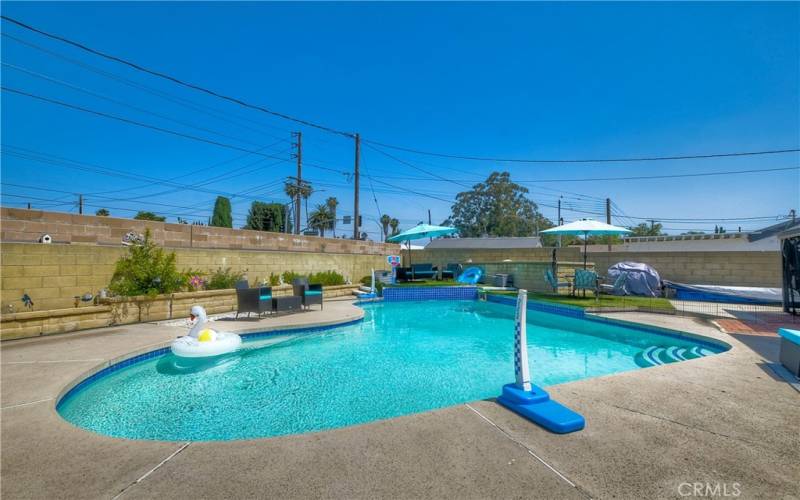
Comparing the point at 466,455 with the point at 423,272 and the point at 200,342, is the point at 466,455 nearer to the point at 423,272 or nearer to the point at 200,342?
the point at 200,342

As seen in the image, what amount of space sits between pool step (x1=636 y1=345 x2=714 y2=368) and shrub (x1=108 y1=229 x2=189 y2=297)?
10072 mm

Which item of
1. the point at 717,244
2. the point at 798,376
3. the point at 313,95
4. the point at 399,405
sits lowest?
the point at 399,405

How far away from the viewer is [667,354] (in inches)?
250

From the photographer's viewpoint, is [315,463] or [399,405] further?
[399,405]

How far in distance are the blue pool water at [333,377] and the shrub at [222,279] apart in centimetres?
A: 248

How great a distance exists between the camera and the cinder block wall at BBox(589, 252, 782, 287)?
1198cm

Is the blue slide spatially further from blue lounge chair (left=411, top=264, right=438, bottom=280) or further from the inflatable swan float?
the inflatable swan float

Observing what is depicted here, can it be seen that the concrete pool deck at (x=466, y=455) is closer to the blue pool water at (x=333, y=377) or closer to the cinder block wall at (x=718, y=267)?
the blue pool water at (x=333, y=377)

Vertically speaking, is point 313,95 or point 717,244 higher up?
point 313,95

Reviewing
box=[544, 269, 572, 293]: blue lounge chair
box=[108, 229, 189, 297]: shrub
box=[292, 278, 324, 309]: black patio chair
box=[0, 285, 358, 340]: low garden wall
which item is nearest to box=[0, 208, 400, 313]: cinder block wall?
box=[108, 229, 189, 297]: shrub

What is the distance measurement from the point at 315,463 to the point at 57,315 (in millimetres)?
6999

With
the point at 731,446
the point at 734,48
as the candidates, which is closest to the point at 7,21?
the point at 731,446

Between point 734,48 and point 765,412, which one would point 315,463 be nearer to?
point 765,412

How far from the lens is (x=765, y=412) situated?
9.86 ft
